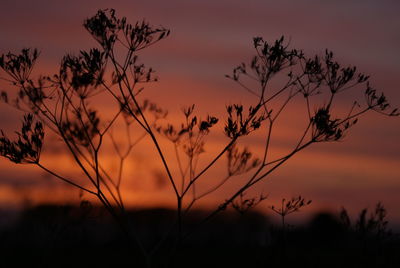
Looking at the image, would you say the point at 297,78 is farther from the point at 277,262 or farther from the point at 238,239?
the point at 238,239

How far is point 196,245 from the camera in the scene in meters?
22.5

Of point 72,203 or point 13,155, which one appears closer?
point 13,155

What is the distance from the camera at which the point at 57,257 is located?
717 inches

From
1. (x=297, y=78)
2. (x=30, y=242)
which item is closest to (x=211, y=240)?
(x=30, y=242)

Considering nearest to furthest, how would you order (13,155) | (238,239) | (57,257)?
(13,155)
(57,257)
(238,239)

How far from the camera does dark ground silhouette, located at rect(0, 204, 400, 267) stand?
52.2 feet

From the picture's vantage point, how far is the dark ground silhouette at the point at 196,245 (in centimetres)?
1591

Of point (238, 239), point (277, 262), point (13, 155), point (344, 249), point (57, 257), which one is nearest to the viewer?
point (13, 155)

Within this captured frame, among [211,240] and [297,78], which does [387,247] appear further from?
[211,240]

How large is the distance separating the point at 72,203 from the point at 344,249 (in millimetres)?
8990

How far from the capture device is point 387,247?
16.4 m

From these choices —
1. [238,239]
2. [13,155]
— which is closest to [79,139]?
[13,155]

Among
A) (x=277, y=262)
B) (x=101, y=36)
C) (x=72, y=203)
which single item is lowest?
(x=277, y=262)

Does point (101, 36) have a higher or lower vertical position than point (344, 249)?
higher
